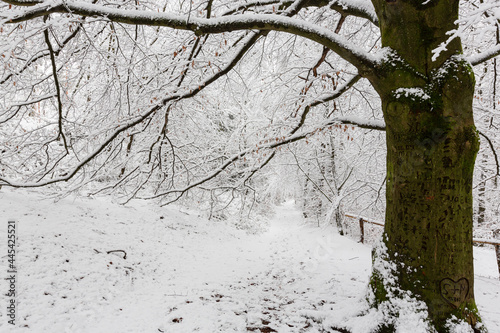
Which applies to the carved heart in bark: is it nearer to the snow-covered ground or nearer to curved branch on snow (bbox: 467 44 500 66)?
the snow-covered ground

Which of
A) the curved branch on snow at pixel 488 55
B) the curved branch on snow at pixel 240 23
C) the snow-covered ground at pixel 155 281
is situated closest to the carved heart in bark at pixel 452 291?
the snow-covered ground at pixel 155 281

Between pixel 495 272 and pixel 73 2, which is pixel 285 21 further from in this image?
pixel 495 272

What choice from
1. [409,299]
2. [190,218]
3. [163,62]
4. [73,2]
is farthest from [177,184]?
[409,299]

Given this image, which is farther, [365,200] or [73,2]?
[365,200]

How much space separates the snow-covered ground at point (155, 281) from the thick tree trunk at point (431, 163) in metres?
0.68

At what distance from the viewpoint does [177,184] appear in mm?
8547

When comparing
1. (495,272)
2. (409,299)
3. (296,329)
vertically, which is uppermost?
(409,299)

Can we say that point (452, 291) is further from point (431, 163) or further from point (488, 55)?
point (488, 55)

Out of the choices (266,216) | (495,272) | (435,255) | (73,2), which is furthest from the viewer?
(266,216)

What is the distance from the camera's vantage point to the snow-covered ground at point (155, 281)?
3.14 metres

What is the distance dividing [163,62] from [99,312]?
4088 mm

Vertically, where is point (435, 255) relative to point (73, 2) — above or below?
below

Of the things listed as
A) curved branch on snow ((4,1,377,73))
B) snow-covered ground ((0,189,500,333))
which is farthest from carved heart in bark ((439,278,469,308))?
curved branch on snow ((4,1,377,73))

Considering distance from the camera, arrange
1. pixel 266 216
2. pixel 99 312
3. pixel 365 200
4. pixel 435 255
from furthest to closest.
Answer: pixel 266 216, pixel 365 200, pixel 99 312, pixel 435 255
